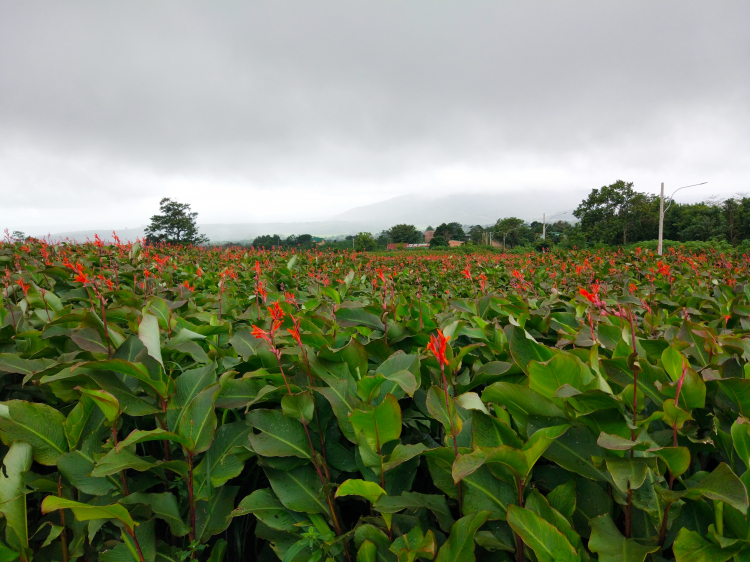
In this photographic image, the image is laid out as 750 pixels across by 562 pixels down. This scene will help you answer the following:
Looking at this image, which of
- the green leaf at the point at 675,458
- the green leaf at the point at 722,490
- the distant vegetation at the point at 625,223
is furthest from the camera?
the distant vegetation at the point at 625,223

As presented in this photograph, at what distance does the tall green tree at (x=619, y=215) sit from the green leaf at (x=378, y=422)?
5089 centimetres

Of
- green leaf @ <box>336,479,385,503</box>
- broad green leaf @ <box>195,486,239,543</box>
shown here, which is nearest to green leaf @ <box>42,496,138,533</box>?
broad green leaf @ <box>195,486,239,543</box>

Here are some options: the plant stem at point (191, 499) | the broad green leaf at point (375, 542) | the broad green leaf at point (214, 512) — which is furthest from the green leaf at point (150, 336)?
the broad green leaf at point (375, 542)

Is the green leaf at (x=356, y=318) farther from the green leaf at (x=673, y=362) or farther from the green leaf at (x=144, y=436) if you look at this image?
the green leaf at (x=673, y=362)

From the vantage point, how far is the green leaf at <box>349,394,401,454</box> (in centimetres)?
90

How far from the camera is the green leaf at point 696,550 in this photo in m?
0.72

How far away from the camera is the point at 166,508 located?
3.27 feet

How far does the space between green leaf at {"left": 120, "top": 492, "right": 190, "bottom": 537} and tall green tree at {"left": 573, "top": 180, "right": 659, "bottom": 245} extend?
51.1 metres

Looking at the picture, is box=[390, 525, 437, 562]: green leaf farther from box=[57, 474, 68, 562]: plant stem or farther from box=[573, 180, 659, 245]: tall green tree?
box=[573, 180, 659, 245]: tall green tree

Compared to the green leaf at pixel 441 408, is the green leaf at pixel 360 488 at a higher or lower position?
lower

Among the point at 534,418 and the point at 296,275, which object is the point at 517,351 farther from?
the point at 296,275

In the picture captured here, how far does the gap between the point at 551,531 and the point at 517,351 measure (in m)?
0.52

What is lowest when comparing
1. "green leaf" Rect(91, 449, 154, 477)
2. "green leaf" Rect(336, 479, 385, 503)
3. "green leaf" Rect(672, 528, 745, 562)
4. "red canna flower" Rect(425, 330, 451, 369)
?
"green leaf" Rect(672, 528, 745, 562)

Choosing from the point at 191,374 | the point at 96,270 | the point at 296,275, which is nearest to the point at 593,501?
the point at 191,374
